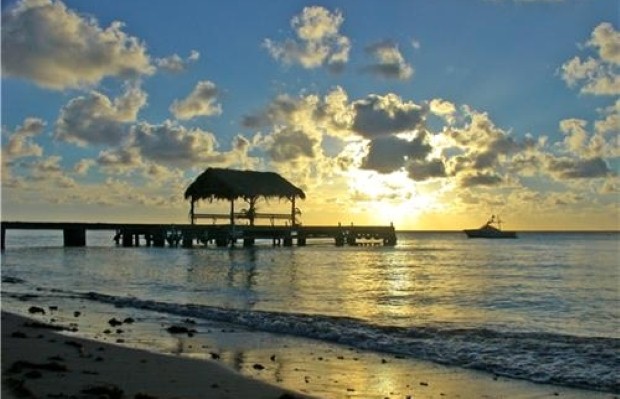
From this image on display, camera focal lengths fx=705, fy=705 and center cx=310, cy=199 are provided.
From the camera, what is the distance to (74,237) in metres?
70.4

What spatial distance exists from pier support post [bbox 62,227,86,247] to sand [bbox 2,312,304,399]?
197ft

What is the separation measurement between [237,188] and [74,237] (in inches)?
696

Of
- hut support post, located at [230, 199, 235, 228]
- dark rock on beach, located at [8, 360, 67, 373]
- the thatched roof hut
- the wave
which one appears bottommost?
the wave

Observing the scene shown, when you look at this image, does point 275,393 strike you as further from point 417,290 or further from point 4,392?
point 417,290

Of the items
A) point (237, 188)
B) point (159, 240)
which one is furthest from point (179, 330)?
point (159, 240)

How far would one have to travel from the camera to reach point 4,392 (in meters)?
7.76

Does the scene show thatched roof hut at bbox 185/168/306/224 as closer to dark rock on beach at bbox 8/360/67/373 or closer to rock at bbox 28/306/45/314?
rock at bbox 28/306/45/314

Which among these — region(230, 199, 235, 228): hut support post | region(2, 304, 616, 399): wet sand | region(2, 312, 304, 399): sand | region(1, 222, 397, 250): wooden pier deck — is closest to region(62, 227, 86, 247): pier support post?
region(1, 222, 397, 250): wooden pier deck

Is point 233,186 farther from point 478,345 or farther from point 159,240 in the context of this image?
point 478,345

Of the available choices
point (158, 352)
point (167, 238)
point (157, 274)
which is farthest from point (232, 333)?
point (167, 238)

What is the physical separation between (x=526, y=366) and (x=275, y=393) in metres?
5.04

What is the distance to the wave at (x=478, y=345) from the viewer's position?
453 inches

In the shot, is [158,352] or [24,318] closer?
[158,352]

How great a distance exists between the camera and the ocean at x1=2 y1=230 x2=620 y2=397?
1291cm
